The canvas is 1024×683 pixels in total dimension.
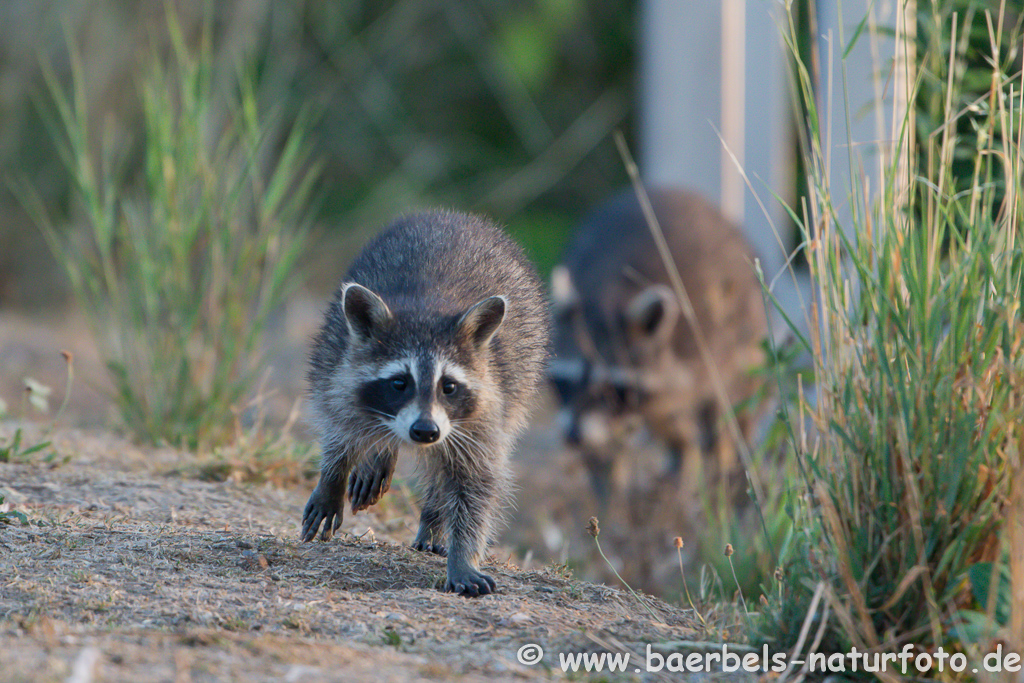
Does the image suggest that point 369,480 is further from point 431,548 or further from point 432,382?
point 432,382

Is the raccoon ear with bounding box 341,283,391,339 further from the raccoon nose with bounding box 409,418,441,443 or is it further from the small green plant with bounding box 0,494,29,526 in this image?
the small green plant with bounding box 0,494,29,526

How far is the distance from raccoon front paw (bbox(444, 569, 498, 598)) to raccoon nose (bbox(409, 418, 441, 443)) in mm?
399

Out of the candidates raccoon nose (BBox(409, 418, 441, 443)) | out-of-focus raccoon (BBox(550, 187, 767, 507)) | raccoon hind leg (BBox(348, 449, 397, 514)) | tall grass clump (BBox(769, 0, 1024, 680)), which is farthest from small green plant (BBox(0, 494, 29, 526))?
out-of-focus raccoon (BBox(550, 187, 767, 507))

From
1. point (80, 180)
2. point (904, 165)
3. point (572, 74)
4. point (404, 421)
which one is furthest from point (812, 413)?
point (572, 74)

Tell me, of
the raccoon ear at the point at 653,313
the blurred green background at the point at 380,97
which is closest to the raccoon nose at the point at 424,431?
the raccoon ear at the point at 653,313

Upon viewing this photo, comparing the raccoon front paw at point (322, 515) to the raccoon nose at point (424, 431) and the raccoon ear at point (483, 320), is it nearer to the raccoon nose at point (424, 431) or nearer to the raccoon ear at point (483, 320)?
the raccoon nose at point (424, 431)

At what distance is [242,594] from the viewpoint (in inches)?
111

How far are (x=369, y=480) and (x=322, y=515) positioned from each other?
28cm

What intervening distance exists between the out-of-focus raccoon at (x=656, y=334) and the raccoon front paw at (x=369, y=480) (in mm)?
2749

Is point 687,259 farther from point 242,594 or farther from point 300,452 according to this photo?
point 242,594

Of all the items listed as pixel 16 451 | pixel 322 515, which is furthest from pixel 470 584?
pixel 16 451

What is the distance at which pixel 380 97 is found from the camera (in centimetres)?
1079

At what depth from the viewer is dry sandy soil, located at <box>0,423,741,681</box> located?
234 centimetres

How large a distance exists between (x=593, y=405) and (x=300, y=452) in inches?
99.9
